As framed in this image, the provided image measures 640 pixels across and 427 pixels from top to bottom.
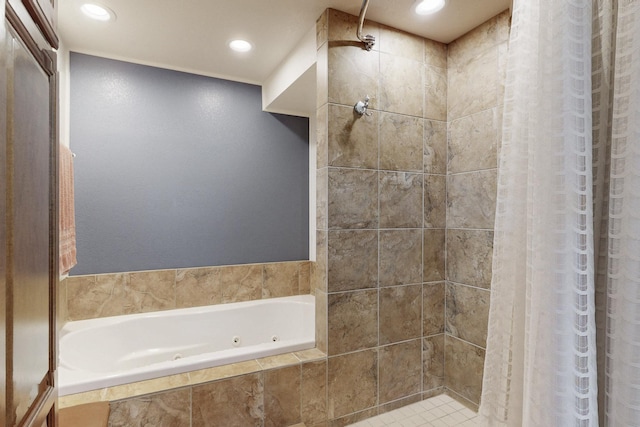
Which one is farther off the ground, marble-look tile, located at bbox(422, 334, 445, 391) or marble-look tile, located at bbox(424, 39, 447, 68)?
marble-look tile, located at bbox(424, 39, 447, 68)

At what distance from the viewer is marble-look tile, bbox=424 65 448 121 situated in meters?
2.26

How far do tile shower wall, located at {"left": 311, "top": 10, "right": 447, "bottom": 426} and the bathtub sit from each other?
1.15 ft

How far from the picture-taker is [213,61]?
8.56ft

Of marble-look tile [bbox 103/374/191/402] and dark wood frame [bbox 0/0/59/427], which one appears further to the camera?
marble-look tile [bbox 103/374/191/402]

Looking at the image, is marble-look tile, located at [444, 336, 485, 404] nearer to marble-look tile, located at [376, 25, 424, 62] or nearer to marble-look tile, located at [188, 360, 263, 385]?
marble-look tile, located at [188, 360, 263, 385]

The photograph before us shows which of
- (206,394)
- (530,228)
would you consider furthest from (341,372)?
(530,228)

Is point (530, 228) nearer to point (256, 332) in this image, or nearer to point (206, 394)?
point (206, 394)

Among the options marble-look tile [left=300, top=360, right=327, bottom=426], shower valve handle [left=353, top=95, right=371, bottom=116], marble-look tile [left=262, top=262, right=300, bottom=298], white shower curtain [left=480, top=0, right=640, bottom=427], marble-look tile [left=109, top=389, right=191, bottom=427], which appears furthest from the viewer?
marble-look tile [left=262, top=262, right=300, bottom=298]

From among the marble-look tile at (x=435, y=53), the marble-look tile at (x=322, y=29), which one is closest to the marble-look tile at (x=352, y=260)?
the marble-look tile at (x=322, y=29)

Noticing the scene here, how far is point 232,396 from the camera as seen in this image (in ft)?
5.59

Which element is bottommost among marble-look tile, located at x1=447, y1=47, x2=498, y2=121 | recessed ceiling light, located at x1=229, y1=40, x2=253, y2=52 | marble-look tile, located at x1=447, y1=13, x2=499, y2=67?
marble-look tile, located at x1=447, y1=47, x2=498, y2=121

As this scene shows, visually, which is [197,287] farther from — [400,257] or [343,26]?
[343,26]

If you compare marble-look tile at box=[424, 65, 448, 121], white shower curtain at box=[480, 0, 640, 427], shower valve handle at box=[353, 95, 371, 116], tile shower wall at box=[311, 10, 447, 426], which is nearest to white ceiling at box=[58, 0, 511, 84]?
tile shower wall at box=[311, 10, 447, 426]

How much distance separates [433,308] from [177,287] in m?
2.03
